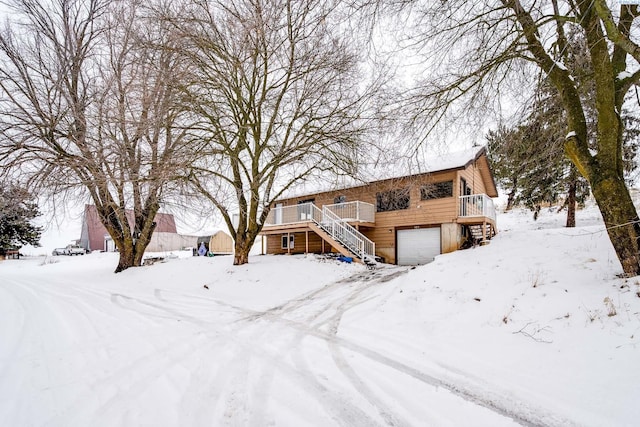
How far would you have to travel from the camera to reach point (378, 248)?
16.3m

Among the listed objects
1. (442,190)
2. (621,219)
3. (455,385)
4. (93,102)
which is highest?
(93,102)

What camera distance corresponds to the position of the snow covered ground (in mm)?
2719

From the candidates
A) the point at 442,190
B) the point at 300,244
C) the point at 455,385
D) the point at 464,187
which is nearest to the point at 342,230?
the point at 442,190

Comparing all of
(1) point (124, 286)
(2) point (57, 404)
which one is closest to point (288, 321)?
(2) point (57, 404)

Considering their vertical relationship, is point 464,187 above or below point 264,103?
below

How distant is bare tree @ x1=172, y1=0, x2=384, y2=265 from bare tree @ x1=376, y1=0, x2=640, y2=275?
90.9 inches

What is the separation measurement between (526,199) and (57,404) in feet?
72.3

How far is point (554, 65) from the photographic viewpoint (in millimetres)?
4223

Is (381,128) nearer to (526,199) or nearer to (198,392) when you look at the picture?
(198,392)

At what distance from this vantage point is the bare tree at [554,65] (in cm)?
456

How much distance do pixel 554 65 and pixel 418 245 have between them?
11605mm

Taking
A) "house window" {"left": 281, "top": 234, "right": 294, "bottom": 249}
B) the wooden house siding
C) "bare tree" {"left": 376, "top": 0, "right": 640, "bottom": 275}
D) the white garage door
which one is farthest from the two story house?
"bare tree" {"left": 376, "top": 0, "right": 640, "bottom": 275}

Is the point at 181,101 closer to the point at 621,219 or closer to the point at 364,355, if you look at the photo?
the point at 364,355

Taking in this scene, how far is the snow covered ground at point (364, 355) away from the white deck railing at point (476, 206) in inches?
231
